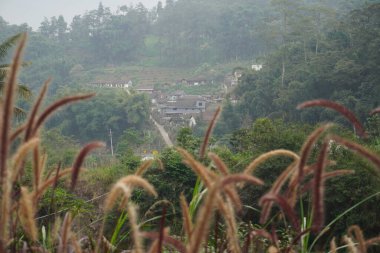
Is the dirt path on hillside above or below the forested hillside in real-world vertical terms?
below

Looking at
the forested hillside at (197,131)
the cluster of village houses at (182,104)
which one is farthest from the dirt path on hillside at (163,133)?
the cluster of village houses at (182,104)

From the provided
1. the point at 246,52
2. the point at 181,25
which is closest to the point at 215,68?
the point at 246,52

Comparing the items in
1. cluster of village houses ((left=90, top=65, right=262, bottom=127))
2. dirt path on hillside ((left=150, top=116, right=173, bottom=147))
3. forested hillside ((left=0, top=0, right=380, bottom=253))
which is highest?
forested hillside ((left=0, top=0, right=380, bottom=253))

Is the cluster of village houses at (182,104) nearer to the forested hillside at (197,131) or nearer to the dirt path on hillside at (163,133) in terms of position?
the forested hillside at (197,131)

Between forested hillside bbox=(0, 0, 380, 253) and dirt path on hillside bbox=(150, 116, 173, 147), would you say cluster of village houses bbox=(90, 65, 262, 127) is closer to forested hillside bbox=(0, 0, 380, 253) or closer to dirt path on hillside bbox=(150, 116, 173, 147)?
forested hillside bbox=(0, 0, 380, 253)

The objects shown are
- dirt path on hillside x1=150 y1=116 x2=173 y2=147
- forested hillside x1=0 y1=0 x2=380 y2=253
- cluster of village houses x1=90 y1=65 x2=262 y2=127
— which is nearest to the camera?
forested hillside x1=0 y1=0 x2=380 y2=253

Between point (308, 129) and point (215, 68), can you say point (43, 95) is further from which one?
point (215, 68)

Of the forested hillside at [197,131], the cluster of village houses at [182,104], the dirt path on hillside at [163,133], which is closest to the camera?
the forested hillside at [197,131]

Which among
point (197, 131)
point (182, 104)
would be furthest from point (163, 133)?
point (182, 104)

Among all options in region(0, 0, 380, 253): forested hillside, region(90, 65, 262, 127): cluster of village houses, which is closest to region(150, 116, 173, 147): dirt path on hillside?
region(0, 0, 380, 253): forested hillside

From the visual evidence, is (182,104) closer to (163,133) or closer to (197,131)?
(163,133)

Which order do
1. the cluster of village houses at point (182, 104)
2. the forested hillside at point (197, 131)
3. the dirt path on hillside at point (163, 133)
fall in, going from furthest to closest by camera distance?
1. the cluster of village houses at point (182, 104)
2. the dirt path on hillside at point (163, 133)
3. the forested hillside at point (197, 131)
